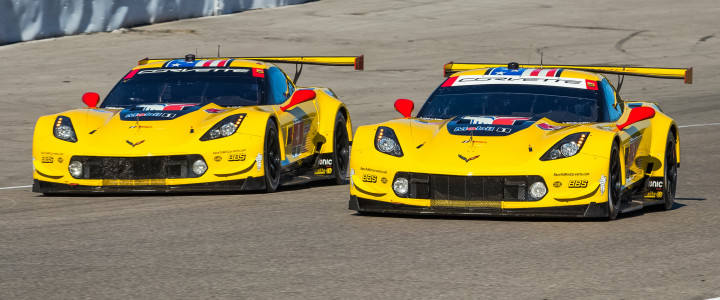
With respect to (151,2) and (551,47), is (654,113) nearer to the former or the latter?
(551,47)

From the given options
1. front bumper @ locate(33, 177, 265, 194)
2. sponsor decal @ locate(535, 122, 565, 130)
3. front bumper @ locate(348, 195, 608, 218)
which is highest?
sponsor decal @ locate(535, 122, 565, 130)

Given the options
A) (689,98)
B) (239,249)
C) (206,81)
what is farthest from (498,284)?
(689,98)

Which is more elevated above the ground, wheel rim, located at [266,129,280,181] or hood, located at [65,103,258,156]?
hood, located at [65,103,258,156]

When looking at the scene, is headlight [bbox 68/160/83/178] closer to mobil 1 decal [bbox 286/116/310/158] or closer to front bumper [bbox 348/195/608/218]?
mobil 1 decal [bbox 286/116/310/158]

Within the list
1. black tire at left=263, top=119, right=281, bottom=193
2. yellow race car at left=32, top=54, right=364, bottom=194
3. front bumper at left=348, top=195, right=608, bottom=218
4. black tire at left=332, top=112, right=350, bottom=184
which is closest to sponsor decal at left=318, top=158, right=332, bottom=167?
black tire at left=332, top=112, right=350, bottom=184

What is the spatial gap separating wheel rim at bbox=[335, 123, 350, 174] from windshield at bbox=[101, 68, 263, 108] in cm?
97

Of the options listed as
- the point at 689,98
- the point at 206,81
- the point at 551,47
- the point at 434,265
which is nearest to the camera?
the point at 434,265

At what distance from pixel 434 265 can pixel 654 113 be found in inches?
136

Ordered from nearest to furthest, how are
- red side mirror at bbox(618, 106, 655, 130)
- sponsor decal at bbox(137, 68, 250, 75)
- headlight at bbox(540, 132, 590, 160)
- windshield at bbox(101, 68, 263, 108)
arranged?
headlight at bbox(540, 132, 590, 160)
red side mirror at bbox(618, 106, 655, 130)
windshield at bbox(101, 68, 263, 108)
sponsor decal at bbox(137, 68, 250, 75)

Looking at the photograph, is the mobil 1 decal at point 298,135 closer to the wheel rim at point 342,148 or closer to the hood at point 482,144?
the wheel rim at point 342,148

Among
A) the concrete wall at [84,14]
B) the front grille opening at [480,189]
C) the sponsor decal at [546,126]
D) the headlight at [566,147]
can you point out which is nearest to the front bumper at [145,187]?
the front grille opening at [480,189]

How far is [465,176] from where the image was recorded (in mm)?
8805

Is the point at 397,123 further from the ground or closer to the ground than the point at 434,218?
further from the ground

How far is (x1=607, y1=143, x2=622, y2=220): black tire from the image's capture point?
8930mm
